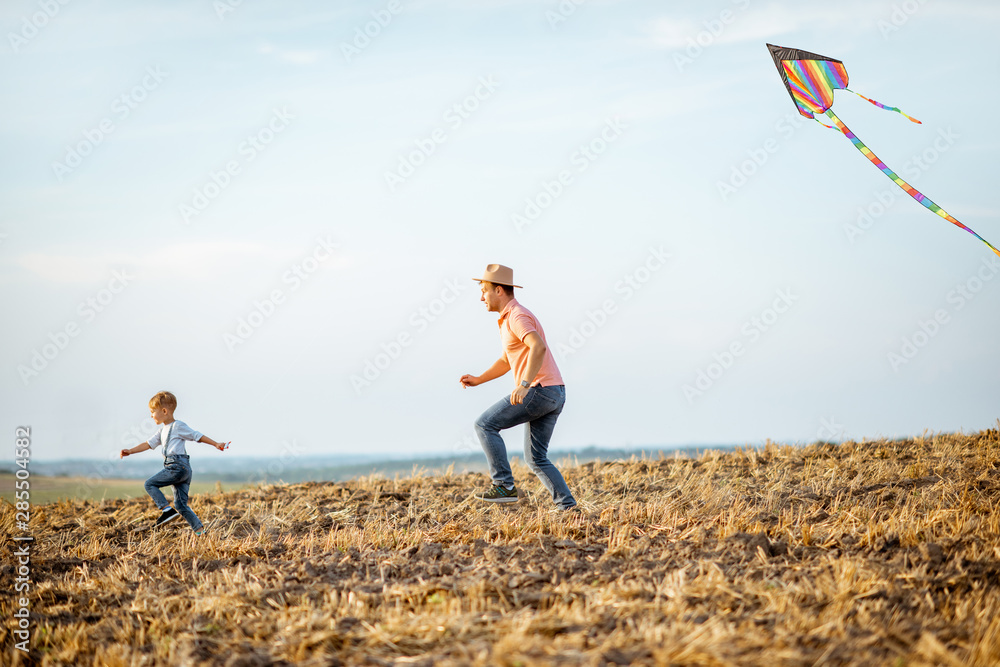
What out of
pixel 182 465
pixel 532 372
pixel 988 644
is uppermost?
pixel 532 372

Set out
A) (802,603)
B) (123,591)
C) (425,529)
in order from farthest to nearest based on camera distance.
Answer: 1. (425,529)
2. (123,591)
3. (802,603)

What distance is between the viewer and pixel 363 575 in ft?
18.3

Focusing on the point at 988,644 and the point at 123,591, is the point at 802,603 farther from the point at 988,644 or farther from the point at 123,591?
the point at 123,591

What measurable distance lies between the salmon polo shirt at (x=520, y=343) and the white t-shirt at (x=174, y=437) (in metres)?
3.32

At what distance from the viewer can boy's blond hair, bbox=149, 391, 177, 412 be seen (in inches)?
322

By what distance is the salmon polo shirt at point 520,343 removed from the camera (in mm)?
6957

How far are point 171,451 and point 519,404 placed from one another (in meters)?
3.60

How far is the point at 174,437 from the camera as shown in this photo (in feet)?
26.6

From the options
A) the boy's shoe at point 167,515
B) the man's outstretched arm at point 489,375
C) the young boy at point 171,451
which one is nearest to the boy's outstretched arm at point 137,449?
the young boy at point 171,451

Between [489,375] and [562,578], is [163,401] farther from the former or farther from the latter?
[562,578]

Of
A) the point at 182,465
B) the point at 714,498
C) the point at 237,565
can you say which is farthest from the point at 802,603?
the point at 182,465

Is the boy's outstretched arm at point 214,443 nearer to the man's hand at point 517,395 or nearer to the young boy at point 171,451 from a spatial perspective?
the young boy at point 171,451

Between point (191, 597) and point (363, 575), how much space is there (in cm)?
111

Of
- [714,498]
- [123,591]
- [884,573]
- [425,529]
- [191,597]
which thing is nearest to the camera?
[884,573]
